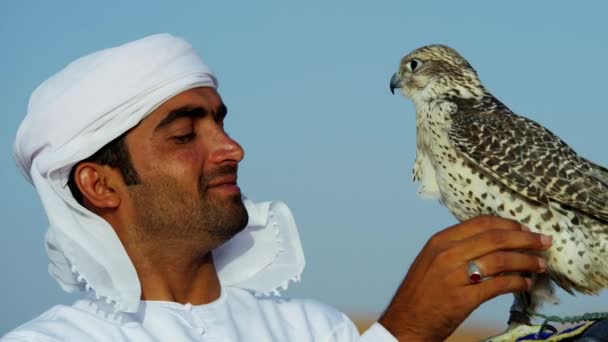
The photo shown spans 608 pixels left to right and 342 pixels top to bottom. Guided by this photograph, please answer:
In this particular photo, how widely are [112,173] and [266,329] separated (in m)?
0.72

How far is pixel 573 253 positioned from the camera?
423 centimetres

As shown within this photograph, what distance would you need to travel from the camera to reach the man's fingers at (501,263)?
2232mm

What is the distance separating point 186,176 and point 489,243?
96cm

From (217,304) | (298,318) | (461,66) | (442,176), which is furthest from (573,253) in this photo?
(217,304)

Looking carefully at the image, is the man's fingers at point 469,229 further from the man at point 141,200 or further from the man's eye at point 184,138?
the man's eye at point 184,138

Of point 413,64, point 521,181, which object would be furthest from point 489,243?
point 413,64

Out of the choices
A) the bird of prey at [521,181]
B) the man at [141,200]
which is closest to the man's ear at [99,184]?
the man at [141,200]

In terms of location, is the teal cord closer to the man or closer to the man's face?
the man

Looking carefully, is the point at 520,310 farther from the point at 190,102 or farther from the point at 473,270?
the point at 190,102

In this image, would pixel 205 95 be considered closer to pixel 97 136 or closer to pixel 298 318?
pixel 97 136

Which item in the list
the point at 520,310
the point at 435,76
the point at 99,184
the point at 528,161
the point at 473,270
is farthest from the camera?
the point at 435,76

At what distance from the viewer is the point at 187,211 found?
267 centimetres

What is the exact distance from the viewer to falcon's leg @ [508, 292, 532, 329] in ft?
13.5

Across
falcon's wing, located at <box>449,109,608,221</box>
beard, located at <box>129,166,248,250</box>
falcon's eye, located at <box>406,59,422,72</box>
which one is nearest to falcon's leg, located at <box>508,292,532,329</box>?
falcon's wing, located at <box>449,109,608,221</box>
